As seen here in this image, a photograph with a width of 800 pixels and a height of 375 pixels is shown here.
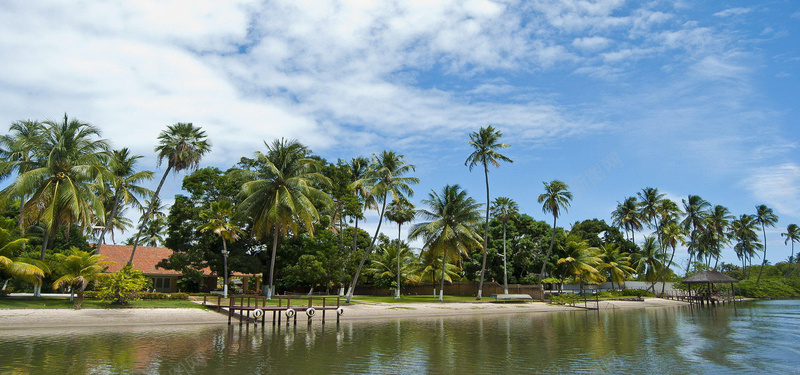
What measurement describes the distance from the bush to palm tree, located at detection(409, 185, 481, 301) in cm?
2303

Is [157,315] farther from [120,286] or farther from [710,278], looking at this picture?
[710,278]

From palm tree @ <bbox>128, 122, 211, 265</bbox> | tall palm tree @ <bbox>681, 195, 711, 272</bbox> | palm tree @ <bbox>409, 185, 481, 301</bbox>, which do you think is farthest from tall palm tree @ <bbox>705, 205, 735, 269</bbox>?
palm tree @ <bbox>128, 122, 211, 265</bbox>

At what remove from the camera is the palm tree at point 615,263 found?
57656 millimetres

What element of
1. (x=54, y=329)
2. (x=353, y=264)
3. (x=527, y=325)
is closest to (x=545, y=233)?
(x=353, y=264)

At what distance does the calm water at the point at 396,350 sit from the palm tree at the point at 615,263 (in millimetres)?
33418

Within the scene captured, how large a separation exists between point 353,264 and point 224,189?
1231 centimetres

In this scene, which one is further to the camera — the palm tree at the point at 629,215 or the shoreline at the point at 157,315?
the palm tree at the point at 629,215

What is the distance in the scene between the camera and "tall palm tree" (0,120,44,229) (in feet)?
89.2

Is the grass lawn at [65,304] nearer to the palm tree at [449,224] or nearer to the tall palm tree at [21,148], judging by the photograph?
the tall palm tree at [21,148]

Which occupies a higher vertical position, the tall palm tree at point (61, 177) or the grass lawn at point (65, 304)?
the tall palm tree at point (61, 177)

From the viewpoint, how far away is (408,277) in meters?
→ 49.4

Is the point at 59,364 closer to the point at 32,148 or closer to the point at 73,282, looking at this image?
the point at 73,282

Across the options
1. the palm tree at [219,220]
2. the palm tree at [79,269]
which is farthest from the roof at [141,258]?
the palm tree at [79,269]

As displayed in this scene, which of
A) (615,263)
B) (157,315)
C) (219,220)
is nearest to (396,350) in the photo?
(157,315)
